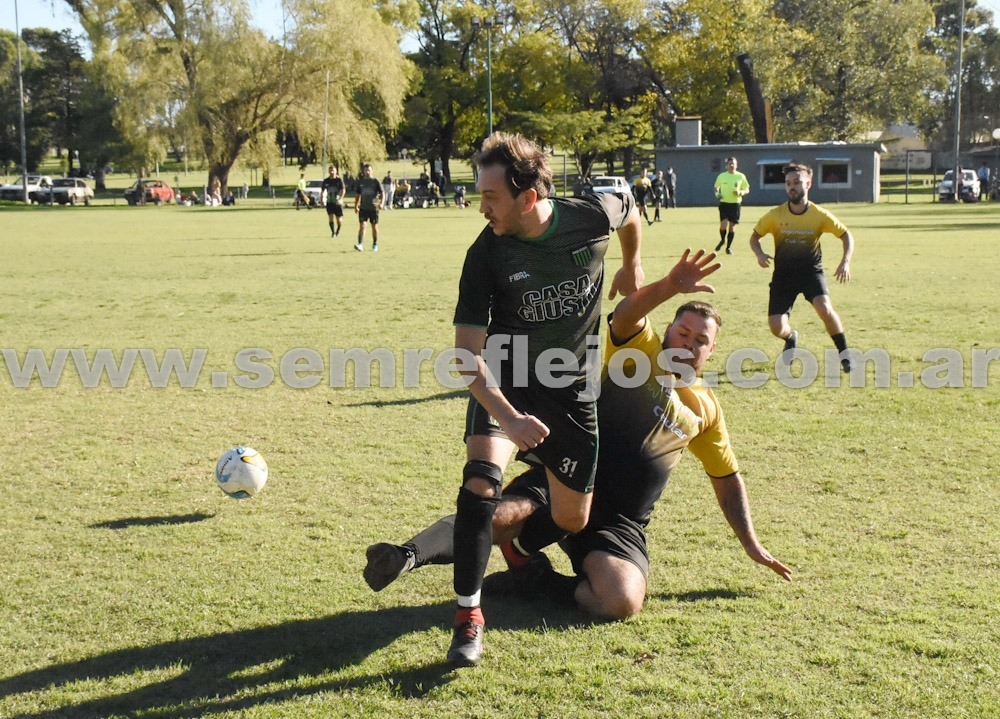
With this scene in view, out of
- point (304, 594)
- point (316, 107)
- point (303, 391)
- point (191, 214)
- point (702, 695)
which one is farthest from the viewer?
point (316, 107)

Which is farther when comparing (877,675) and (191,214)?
(191,214)

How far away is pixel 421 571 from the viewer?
4973mm

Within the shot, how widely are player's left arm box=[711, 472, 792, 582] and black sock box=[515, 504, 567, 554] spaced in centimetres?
77

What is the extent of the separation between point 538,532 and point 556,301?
106 centimetres

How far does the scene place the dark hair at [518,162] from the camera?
398 centimetres

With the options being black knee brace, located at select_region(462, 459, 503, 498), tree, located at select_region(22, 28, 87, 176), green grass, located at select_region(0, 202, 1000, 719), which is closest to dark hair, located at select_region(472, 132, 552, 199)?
black knee brace, located at select_region(462, 459, 503, 498)

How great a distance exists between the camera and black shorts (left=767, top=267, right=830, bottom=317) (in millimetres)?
10047

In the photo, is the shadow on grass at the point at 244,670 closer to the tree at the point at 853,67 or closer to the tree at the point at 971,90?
the tree at the point at 853,67

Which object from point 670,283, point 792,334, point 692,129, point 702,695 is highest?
point 692,129

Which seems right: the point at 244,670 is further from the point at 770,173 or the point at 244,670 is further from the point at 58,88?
the point at 58,88

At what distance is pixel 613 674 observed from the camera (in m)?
3.87

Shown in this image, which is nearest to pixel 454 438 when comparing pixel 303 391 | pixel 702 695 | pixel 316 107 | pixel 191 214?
pixel 303 391

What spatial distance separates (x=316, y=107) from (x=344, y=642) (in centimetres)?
5389

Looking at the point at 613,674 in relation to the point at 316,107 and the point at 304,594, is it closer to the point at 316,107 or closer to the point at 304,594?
the point at 304,594
